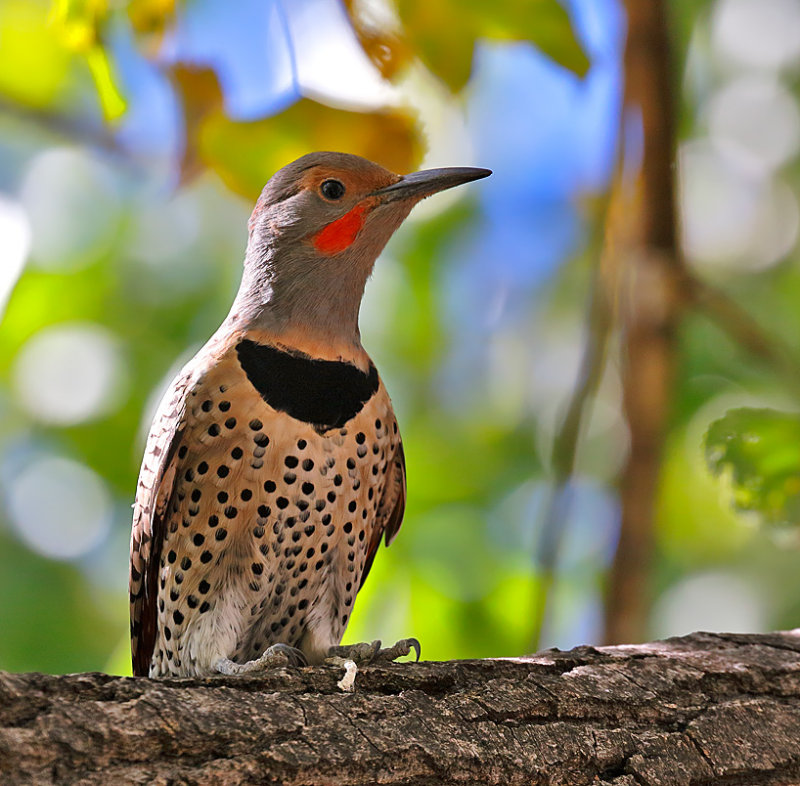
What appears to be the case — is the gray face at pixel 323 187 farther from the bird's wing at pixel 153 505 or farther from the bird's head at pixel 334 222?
the bird's wing at pixel 153 505

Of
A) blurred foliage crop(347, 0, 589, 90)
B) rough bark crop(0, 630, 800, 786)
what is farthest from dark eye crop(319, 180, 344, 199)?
rough bark crop(0, 630, 800, 786)

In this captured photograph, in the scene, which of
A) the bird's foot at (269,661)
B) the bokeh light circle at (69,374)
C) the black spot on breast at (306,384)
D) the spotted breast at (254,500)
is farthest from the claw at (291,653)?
the bokeh light circle at (69,374)

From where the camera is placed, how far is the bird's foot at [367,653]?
94.8 inches

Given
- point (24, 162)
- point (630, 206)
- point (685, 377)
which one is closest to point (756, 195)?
point (685, 377)

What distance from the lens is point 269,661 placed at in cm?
236

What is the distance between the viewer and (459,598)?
3734 millimetres

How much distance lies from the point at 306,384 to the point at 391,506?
0.50 meters

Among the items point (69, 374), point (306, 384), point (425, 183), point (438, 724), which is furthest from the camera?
point (69, 374)

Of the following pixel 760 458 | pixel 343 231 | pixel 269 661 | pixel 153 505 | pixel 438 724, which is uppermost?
pixel 343 231

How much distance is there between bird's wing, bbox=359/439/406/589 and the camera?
282cm

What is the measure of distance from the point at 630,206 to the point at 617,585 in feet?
4.17

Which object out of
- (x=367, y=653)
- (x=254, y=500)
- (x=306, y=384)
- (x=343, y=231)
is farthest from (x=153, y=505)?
(x=343, y=231)

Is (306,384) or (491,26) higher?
(491,26)

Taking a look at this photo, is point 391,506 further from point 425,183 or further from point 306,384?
point 425,183
